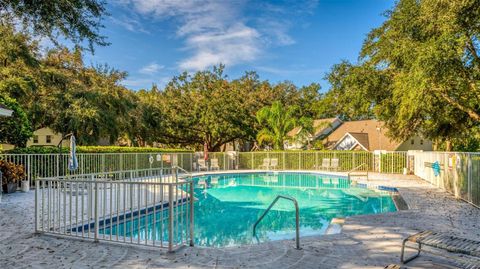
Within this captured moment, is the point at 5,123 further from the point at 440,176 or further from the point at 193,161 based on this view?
the point at 440,176

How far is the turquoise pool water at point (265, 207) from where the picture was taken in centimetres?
793

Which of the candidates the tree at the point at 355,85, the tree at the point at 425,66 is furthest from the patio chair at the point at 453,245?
the tree at the point at 355,85

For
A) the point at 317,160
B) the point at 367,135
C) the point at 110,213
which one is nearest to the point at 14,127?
the point at 110,213

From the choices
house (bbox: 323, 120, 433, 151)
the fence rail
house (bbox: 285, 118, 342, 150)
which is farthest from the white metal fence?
house (bbox: 323, 120, 433, 151)

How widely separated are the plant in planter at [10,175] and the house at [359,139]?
19.9 m

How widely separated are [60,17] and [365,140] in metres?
28.7

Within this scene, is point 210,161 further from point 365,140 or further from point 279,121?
point 365,140

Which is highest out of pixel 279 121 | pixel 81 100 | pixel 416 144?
pixel 81 100

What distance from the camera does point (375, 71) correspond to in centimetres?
1703

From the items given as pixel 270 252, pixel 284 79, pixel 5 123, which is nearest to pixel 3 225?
pixel 270 252

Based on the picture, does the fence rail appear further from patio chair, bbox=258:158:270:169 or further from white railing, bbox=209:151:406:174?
patio chair, bbox=258:158:270:169

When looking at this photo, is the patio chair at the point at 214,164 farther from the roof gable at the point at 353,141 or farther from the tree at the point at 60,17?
the tree at the point at 60,17

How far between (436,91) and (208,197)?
9894 millimetres

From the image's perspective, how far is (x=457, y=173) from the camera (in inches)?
422
